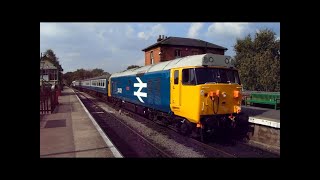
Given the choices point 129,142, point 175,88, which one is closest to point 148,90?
point 175,88

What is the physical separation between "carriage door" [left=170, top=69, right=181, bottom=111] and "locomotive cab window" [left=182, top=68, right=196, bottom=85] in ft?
1.03

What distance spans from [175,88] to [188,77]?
3.40 ft

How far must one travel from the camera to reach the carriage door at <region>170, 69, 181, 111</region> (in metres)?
10.8

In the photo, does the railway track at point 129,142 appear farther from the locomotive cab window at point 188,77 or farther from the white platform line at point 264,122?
the white platform line at point 264,122

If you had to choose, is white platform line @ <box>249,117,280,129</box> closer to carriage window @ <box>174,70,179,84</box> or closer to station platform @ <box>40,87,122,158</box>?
carriage window @ <box>174,70,179,84</box>

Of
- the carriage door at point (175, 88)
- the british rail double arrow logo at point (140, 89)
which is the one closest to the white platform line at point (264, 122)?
the carriage door at point (175, 88)

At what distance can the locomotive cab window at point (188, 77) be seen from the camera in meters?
9.97

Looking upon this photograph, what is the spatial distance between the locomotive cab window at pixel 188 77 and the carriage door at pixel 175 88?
0.31 m

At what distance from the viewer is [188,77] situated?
10.2m

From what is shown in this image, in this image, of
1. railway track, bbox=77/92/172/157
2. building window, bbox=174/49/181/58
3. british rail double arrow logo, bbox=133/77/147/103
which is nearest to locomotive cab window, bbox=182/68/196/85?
railway track, bbox=77/92/172/157

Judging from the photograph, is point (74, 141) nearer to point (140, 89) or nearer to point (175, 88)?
point (175, 88)

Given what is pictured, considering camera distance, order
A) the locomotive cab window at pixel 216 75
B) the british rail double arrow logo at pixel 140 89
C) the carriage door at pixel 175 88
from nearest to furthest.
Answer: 1. the locomotive cab window at pixel 216 75
2. the carriage door at pixel 175 88
3. the british rail double arrow logo at pixel 140 89
